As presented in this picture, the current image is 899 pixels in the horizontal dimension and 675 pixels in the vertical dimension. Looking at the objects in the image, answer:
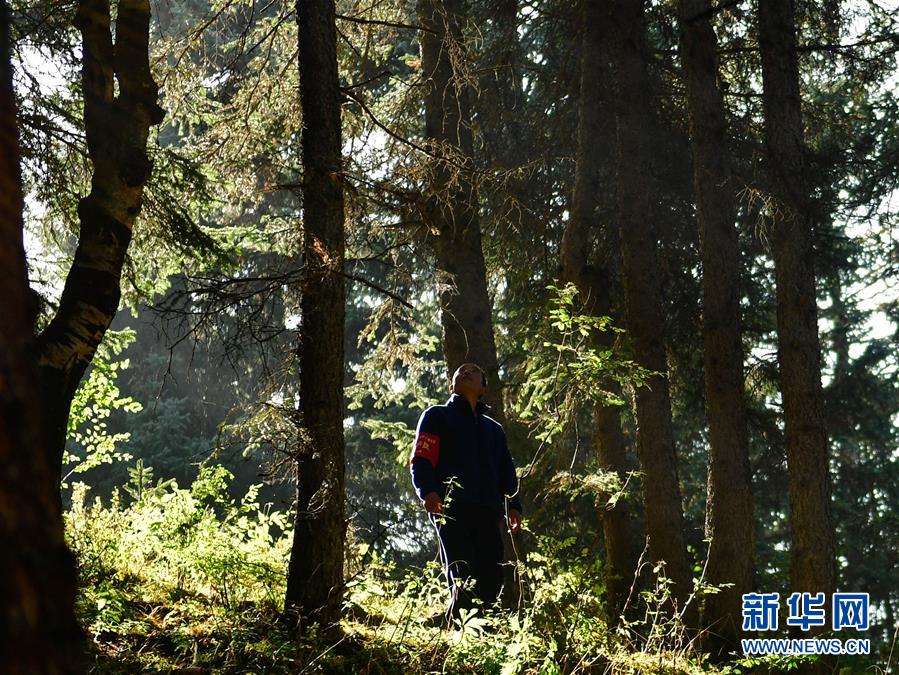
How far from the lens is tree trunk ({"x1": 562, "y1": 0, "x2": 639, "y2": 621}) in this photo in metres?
9.85

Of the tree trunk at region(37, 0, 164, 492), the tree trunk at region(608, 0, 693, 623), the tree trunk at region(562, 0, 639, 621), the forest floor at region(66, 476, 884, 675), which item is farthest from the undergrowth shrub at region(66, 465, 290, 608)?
the tree trunk at region(562, 0, 639, 621)

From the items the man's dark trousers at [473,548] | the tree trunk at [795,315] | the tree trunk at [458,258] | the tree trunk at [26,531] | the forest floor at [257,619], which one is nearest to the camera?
the tree trunk at [26,531]

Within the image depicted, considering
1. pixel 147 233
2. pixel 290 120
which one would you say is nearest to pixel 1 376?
pixel 147 233

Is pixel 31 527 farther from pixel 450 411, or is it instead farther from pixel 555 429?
pixel 555 429

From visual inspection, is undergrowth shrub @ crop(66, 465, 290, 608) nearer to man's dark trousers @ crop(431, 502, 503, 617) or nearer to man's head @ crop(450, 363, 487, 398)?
man's dark trousers @ crop(431, 502, 503, 617)

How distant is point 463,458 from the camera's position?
648 cm

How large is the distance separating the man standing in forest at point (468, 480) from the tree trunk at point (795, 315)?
3.89 meters

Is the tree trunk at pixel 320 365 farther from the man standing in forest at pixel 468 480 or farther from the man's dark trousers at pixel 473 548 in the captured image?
the man's dark trousers at pixel 473 548

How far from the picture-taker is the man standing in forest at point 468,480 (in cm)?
631

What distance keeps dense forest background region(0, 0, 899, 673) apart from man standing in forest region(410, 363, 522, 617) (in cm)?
42

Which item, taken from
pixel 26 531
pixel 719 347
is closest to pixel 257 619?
pixel 26 531

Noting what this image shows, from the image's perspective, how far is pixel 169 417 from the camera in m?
21.3

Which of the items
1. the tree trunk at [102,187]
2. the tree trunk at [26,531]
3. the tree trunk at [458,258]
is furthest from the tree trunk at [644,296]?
the tree trunk at [26,531]

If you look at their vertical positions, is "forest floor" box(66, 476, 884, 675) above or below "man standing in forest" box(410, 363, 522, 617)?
below
